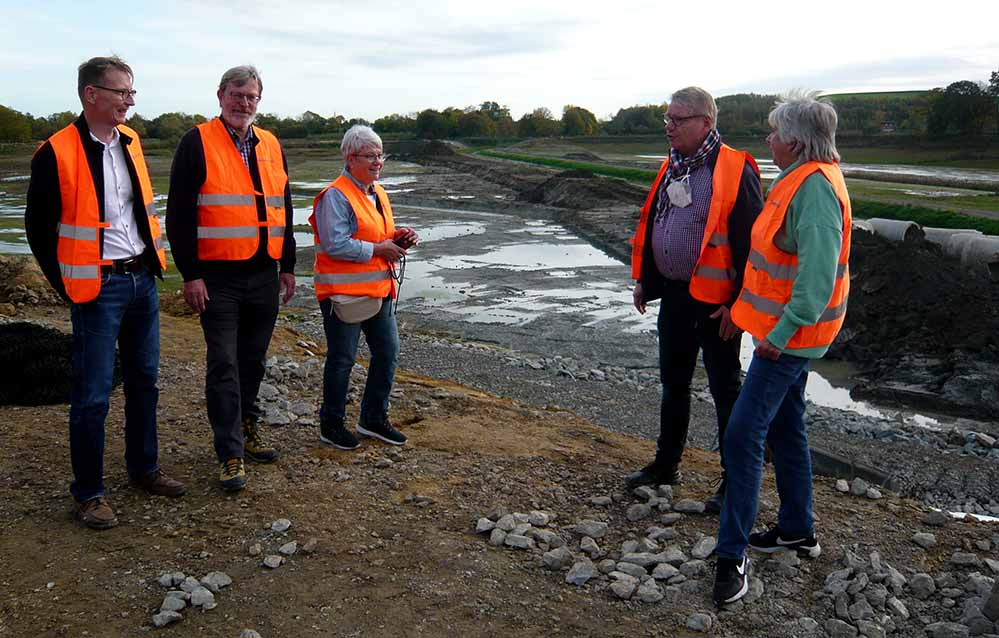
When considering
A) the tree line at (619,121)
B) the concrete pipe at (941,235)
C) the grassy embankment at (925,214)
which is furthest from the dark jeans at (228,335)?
the tree line at (619,121)

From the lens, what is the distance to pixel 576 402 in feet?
29.3

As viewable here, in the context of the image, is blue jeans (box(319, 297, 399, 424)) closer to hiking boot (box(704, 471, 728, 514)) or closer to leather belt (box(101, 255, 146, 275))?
leather belt (box(101, 255, 146, 275))

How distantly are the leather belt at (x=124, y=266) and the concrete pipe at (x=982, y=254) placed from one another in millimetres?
14123

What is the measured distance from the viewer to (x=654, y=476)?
17.4 feet

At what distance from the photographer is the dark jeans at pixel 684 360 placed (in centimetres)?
479

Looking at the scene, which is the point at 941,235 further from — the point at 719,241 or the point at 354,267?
the point at 354,267

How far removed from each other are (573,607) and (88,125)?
3375 millimetres

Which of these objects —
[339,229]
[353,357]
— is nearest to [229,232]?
[339,229]

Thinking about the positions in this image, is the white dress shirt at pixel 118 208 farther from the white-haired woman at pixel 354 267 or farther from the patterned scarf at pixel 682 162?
the patterned scarf at pixel 682 162

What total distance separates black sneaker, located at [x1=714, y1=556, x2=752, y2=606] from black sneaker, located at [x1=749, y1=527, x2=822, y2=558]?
45 centimetres

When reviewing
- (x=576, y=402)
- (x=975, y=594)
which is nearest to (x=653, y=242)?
(x=975, y=594)

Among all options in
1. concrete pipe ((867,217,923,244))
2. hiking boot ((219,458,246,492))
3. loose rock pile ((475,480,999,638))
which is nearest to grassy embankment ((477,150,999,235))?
concrete pipe ((867,217,923,244))

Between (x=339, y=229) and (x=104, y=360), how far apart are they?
1.56m

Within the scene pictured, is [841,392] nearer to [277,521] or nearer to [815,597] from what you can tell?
[815,597]
